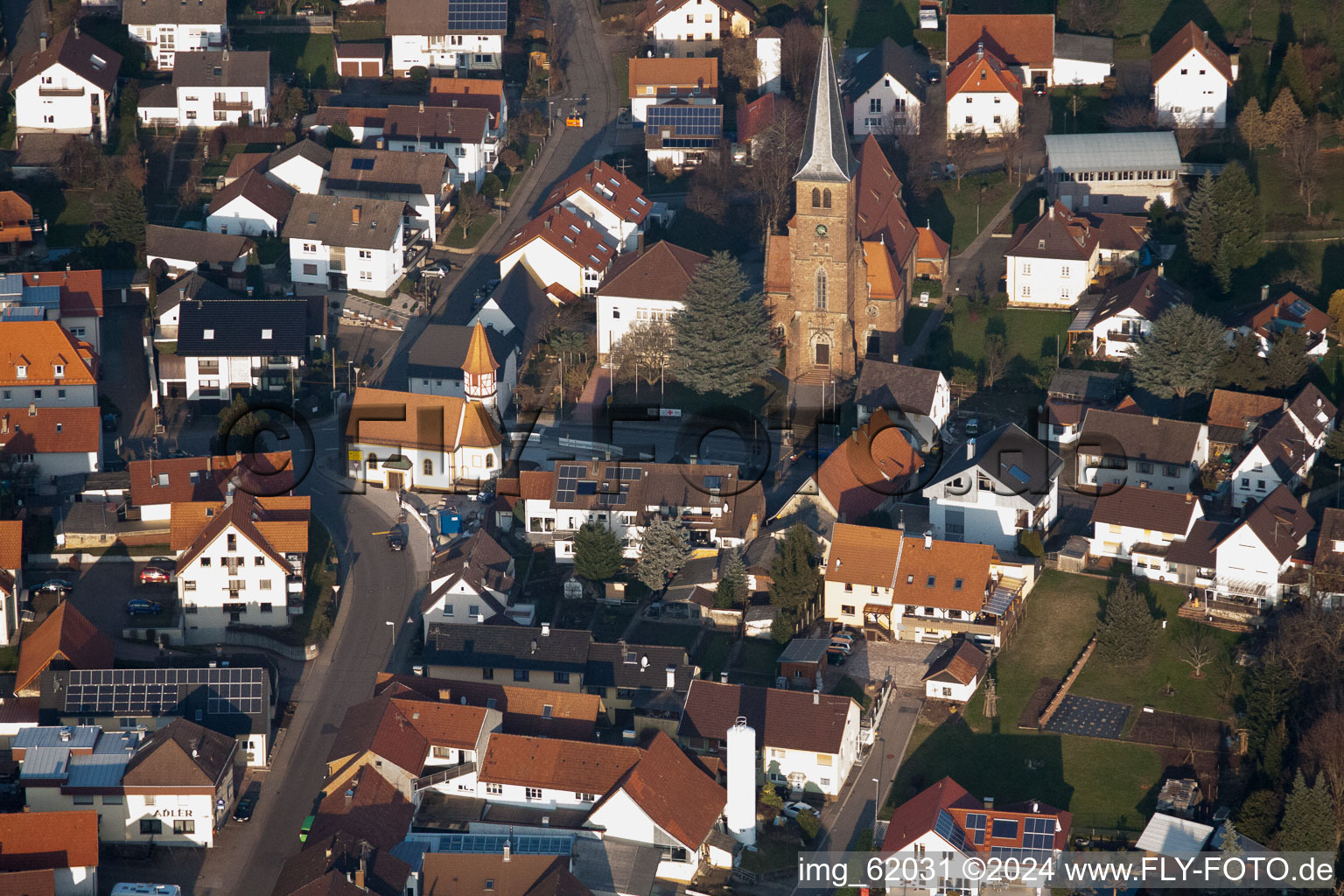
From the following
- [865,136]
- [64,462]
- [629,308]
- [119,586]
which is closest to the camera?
[119,586]

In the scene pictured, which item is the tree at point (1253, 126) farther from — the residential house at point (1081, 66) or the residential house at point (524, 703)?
the residential house at point (524, 703)

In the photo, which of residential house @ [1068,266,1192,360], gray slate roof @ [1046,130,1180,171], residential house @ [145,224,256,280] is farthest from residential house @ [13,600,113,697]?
gray slate roof @ [1046,130,1180,171]

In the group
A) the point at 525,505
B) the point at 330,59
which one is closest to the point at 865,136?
the point at 330,59

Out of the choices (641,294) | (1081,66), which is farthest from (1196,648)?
(1081,66)

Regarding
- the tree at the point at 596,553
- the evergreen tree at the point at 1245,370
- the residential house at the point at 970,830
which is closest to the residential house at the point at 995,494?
the evergreen tree at the point at 1245,370

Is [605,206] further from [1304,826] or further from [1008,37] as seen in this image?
[1304,826]

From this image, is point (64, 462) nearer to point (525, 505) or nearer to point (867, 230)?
point (525, 505)
